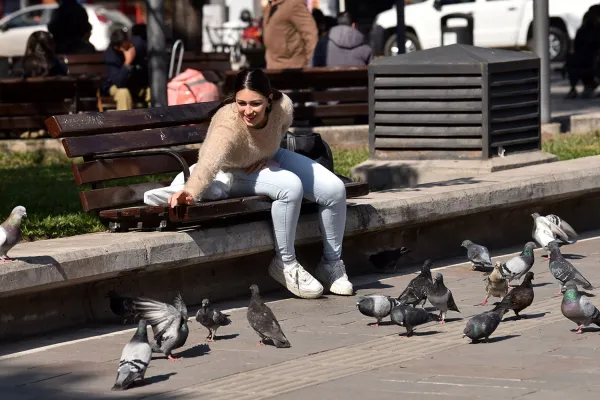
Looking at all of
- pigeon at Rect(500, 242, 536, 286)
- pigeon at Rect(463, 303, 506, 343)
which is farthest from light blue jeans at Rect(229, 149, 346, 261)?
pigeon at Rect(463, 303, 506, 343)

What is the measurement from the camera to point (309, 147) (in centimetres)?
899

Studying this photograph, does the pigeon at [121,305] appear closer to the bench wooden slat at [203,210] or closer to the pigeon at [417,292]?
the bench wooden slat at [203,210]

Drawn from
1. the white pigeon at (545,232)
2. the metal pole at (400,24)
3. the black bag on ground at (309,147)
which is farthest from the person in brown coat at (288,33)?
the black bag on ground at (309,147)

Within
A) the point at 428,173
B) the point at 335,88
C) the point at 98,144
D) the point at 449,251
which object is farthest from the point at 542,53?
the point at 98,144

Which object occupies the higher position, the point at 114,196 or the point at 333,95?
the point at 114,196

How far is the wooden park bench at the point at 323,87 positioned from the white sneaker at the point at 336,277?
742 cm

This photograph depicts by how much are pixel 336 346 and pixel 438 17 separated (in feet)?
77.6

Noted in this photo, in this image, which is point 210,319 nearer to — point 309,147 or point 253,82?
point 253,82

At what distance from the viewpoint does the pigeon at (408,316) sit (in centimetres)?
712

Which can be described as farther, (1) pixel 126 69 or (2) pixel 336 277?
(1) pixel 126 69

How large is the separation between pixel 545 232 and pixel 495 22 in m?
20.8

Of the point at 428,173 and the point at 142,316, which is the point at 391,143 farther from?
the point at 142,316

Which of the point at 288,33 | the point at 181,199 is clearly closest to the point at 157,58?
the point at 288,33

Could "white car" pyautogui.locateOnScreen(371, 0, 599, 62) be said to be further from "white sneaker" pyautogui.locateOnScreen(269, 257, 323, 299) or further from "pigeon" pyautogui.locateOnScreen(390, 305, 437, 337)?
"pigeon" pyautogui.locateOnScreen(390, 305, 437, 337)
